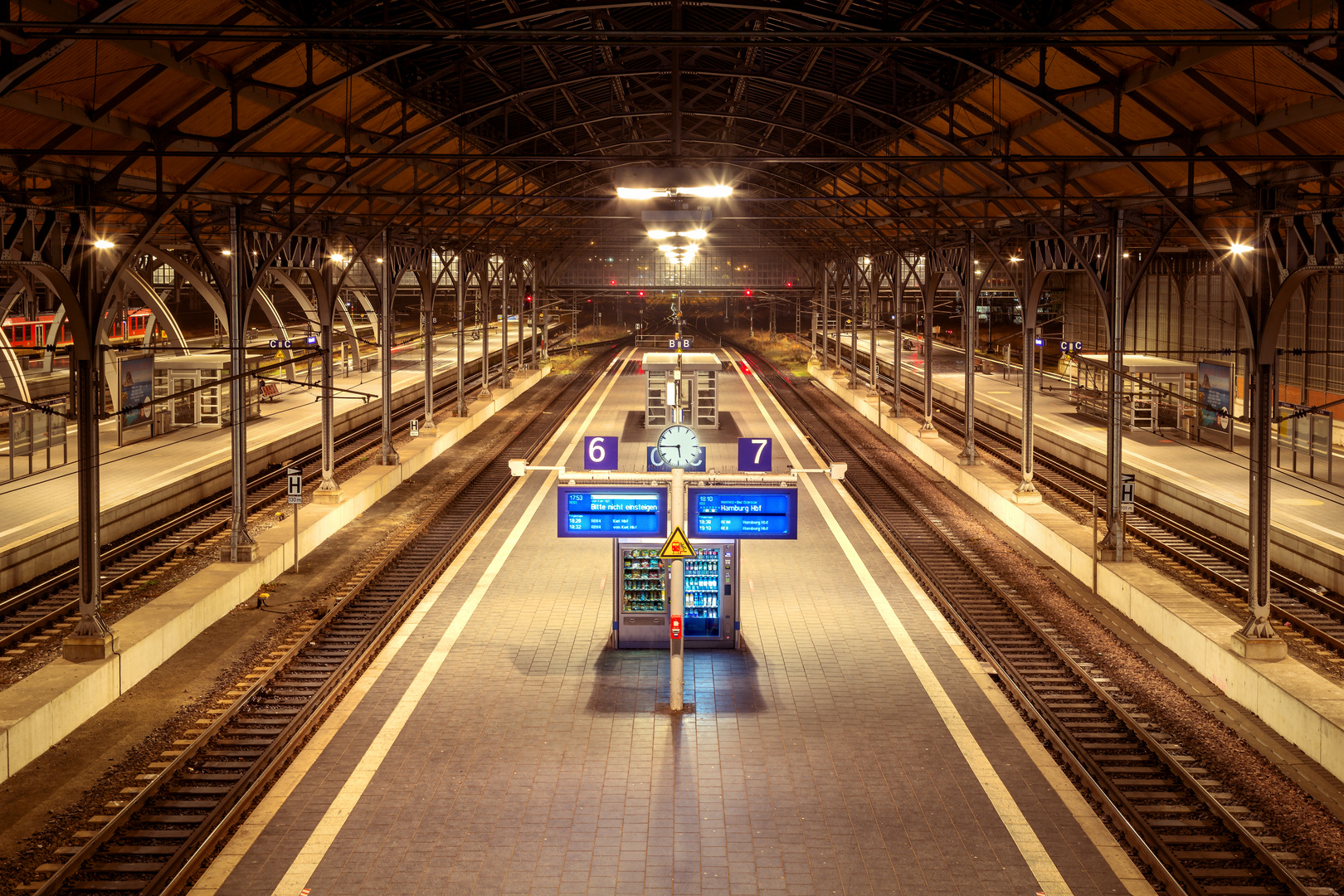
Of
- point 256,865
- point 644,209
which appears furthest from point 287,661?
point 644,209

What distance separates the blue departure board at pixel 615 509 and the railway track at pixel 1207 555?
23.1 ft

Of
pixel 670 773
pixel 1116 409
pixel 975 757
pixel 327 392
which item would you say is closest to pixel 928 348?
pixel 1116 409

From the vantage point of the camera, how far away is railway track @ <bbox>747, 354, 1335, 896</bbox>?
28.9ft

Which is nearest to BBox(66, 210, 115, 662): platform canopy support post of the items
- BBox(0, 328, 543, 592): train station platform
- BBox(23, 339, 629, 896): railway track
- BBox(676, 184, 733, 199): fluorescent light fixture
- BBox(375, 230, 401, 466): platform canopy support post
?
BBox(23, 339, 629, 896): railway track

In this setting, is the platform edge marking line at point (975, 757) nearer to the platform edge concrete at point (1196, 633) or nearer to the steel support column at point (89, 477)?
the platform edge concrete at point (1196, 633)

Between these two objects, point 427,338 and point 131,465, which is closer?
point 131,465

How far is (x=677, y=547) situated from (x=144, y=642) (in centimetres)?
603

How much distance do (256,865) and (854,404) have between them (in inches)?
1391

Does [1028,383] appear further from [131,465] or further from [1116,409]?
[131,465]

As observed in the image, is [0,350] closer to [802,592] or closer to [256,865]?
[802,592]

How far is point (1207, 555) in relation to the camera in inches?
766

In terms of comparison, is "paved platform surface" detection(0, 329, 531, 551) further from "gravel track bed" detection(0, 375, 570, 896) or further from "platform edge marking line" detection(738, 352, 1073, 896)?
"platform edge marking line" detection(738, 352, 1073, 896)

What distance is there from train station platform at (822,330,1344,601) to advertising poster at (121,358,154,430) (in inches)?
866

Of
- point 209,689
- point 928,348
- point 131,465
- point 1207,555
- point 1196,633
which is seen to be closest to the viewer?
point 209,689
